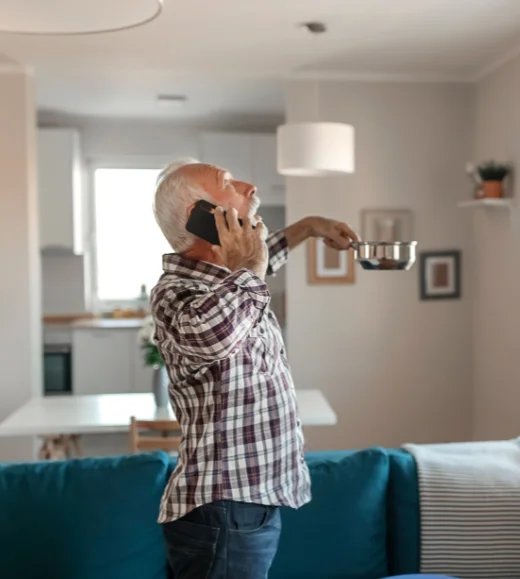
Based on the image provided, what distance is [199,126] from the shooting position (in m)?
5.48

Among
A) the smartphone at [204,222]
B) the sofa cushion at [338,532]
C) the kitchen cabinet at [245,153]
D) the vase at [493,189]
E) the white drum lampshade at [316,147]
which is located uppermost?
the kitchen cabinet at [245,153]

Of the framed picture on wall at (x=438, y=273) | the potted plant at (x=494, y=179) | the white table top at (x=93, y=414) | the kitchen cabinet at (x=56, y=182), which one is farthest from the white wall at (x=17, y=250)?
the potted plant at (x=494, y=179)

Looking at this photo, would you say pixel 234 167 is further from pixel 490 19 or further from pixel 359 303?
pixel 490 19

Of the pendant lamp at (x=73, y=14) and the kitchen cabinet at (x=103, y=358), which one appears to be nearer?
the pendant lamp at (x=73, y=14)

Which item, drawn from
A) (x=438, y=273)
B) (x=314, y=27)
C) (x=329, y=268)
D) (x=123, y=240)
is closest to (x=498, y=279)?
(x=438, y=273)

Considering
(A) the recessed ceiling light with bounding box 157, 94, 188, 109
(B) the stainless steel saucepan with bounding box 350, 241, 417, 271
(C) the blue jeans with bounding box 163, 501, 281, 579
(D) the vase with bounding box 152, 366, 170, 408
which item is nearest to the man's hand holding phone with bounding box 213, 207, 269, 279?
(C) the blue jeans with bounding box 163, 501, 281, 579

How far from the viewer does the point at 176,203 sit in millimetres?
1337

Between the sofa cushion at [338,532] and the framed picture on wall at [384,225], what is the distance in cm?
227

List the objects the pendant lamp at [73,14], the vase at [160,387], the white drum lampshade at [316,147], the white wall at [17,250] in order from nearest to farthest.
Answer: the pendant lamp at [73,14] < the white drum lampshade at [316,147] < the vase at [160,387] < the white wall at [17,250]

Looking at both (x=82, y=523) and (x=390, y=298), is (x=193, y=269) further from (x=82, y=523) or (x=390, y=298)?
(x=390, y=298)

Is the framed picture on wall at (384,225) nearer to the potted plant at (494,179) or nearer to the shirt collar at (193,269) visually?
the potted plant at (494,179)

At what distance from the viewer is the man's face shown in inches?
52.2

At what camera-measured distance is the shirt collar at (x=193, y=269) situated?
131 cm

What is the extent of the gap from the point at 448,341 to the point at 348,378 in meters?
0.66
